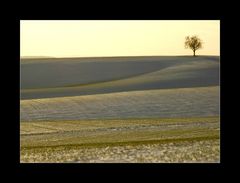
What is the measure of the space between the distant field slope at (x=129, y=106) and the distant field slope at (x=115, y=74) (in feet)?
30.7

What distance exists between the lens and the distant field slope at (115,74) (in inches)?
2447

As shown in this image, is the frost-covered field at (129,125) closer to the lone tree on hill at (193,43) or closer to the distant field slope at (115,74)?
the distant field slope at (115,74)

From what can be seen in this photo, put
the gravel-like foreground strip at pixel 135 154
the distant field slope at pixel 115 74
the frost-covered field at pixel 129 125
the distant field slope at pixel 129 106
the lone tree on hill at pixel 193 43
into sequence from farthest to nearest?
the lone tree on hill at pixel 193 43
the distant field slope at pixel 115 74
the distant field slope at pixel 129 106
the frost-covered field at pixel 129 125
the gravel-like foreground strip at pixel 135 154

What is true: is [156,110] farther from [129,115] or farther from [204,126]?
[204,126]

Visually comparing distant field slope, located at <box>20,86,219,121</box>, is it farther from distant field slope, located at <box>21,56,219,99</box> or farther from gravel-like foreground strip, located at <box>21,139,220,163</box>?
gravel-like foreground strip, located at <box>21,139,220,163</box>

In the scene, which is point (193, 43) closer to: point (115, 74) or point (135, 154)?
point (115, 74)

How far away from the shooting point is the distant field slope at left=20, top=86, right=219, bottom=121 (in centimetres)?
3619

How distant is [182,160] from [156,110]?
2097 centimetres

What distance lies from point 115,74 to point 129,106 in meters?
43.1

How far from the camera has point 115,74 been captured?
83938mm

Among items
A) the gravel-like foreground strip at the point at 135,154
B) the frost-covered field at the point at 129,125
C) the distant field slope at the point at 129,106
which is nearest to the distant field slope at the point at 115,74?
the frost-covered field at the point at 129,125

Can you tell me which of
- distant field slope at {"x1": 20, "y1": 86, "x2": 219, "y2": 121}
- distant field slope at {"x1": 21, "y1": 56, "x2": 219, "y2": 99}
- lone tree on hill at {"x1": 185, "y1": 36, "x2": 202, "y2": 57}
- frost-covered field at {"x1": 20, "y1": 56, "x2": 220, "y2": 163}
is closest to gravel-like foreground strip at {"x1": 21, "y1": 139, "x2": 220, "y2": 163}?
frost-covered field at {"x1": 20, "y1": 56, "x2": 220, "y2": 163}

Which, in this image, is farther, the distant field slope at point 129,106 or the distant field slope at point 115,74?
the distant field slope at point 115,74
